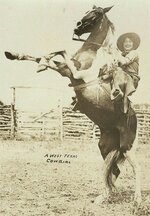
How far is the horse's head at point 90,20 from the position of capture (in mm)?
2885

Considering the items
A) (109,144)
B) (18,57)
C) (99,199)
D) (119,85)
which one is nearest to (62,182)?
(99,199)

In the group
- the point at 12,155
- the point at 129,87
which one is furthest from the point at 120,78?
the point at 12,155

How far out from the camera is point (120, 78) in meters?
2.86

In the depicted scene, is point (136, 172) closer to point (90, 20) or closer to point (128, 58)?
point (128, 58)

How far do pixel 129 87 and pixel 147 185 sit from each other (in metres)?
0.51

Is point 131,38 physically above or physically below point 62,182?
above

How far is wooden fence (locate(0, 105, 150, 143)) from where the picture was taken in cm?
288

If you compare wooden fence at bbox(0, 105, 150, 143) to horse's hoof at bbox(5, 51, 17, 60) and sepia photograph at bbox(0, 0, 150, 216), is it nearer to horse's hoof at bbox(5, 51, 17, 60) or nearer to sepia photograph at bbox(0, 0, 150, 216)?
sepia photograph at bbox(0, 0, 150, 216)

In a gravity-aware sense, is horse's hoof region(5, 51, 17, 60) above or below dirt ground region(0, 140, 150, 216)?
above

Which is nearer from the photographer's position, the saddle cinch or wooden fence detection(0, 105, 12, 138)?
the saddle cinch

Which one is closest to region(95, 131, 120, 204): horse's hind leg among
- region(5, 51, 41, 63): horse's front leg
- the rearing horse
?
the rearing horse

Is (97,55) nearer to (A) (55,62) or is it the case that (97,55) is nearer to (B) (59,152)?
(A) (55,62)

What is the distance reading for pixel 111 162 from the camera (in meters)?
2.90

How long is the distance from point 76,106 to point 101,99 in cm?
14
